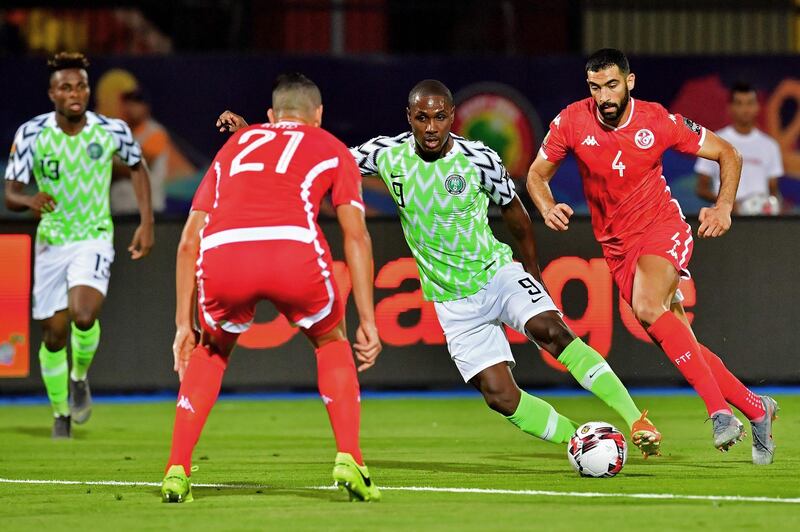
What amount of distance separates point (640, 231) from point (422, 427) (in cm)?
290

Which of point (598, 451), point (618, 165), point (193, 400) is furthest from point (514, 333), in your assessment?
point (193, 400)

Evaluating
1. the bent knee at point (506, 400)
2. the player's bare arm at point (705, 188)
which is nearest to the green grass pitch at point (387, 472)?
the bent knee at point (506, 400)

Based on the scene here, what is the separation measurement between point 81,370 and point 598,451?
4.42 m

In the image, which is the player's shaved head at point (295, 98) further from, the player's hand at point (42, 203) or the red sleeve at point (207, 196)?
the player's hand at point (42, 203)

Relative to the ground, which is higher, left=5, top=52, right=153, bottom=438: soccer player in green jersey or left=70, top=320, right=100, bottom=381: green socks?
left=5, top=52, right=153, bottom=438: soccer player in green jersey

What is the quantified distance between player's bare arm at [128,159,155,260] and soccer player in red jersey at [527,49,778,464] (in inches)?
121

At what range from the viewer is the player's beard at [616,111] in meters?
8.71

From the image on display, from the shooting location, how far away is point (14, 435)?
1097cm

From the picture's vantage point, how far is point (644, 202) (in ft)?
29.1

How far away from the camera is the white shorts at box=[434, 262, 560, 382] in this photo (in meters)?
8.62

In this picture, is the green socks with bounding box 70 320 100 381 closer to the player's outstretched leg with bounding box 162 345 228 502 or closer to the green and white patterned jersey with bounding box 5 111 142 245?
the green and white patterned jersey with bounding box 5 111 142 245

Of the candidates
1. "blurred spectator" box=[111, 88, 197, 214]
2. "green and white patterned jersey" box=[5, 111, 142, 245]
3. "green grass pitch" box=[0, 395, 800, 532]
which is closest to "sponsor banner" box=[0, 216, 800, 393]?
"green grass pitch" box=[0, 395, 800, 532]

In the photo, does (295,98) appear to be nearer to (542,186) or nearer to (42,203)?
(542,186)

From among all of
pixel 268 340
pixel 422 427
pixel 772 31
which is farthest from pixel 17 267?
pixel 772 31
